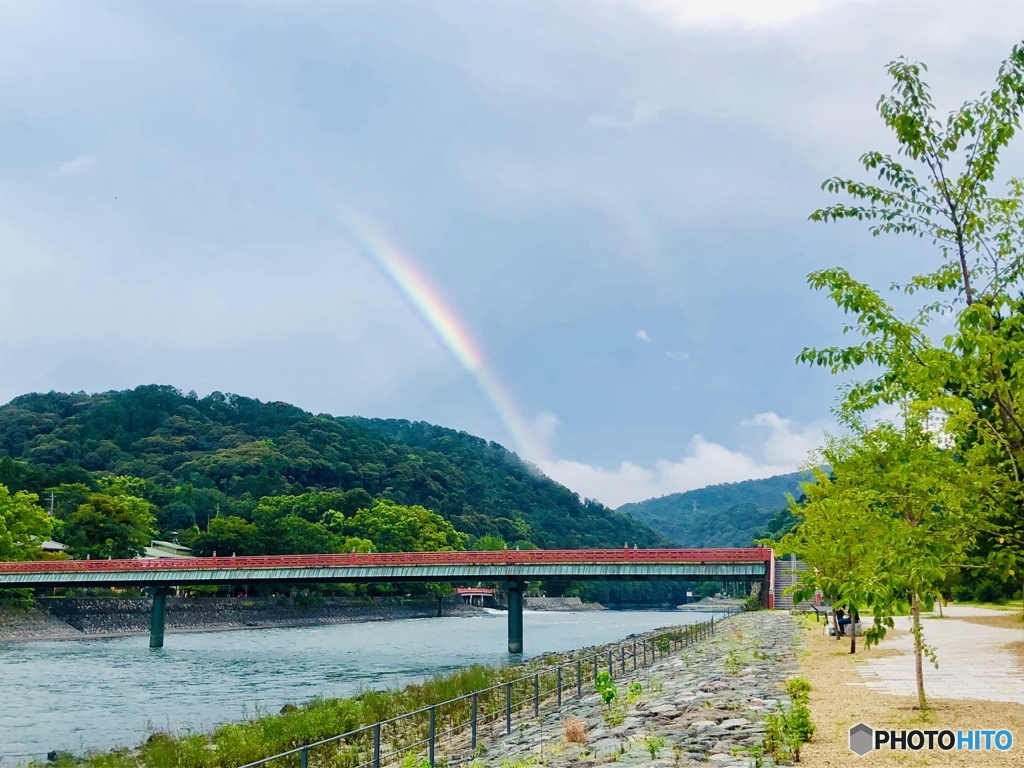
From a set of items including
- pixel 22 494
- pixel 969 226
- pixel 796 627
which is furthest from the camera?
pixel 22 494

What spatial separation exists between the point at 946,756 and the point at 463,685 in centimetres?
2189

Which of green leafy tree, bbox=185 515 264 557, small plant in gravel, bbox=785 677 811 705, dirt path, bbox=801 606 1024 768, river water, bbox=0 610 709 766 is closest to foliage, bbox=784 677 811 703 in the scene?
small plant in gravel, bbox=785 677 811 705

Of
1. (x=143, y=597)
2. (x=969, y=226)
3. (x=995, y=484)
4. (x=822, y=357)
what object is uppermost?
(x=969, y=226)

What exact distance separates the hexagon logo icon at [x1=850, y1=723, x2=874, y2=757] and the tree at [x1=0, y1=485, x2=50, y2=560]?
257 feet

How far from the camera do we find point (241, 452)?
17850 cm

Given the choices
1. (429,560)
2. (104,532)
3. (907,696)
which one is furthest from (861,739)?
(104,532)

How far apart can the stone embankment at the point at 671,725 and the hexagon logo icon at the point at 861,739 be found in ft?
4.70

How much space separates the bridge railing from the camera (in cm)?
6084

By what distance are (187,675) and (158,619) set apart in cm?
2480

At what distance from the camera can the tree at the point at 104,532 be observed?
307ft

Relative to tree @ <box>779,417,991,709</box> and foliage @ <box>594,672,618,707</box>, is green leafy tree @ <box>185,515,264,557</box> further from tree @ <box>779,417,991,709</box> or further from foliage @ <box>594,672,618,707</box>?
tree @ <box>779,417,991,709</box>

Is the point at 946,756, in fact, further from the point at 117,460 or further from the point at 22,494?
the point at 117,460

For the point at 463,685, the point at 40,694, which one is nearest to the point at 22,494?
the point at 40,694

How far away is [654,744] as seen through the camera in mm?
14789
